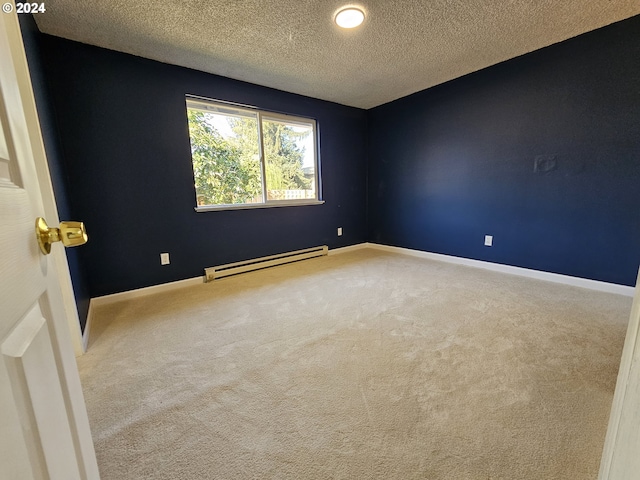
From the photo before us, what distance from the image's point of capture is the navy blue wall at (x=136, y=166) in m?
2.24

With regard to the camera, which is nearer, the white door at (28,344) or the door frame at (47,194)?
the white door at (28,344)

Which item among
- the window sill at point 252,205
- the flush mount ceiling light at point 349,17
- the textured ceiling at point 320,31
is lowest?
the window sill at point 252,205

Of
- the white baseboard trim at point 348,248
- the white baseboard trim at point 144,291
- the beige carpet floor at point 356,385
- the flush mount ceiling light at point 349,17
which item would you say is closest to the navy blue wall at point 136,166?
the white baseboard trim at point 144,291

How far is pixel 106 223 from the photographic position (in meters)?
2.44

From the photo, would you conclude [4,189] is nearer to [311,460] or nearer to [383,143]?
[311,460]

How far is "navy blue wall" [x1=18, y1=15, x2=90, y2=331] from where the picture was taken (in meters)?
1.61

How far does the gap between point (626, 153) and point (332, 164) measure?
3070 mm

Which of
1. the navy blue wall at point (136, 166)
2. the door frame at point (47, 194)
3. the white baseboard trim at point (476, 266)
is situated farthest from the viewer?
the white baseboard trim at point (476, 266)

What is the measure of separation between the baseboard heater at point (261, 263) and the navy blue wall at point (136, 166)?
0.31ft

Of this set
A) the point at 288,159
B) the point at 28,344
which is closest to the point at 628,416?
the point at 28,344

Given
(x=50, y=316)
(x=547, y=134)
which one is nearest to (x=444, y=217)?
(x=547, y=134)

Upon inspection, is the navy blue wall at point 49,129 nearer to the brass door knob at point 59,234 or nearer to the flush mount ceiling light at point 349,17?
the brass door knob at point 59,234

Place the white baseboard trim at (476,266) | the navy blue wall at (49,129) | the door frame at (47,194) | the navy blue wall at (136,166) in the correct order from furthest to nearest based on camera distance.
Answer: the white baseboard trim at (476,266)
the navy blue wall at (136,166)
the navy blue wall at (49,129)
the door frame at (47,194)

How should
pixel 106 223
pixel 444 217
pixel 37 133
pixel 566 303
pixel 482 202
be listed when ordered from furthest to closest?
pixel 444 217 < pixel 482 202 < pixel 106 223 < pixel 566 303 < pixel 37 133
